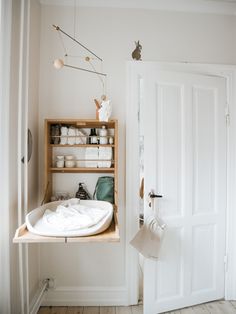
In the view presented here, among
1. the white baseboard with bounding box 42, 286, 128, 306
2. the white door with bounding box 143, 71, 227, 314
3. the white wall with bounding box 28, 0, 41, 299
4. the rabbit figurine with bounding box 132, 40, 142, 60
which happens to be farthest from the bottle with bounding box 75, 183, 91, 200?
the rabbit figurine with bounding box 132, 40, 142, 60

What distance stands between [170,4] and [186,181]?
158 centimetres

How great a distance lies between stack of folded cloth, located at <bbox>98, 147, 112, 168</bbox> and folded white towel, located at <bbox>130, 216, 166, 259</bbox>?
57 centimetres

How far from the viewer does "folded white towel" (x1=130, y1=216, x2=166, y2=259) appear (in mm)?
1785

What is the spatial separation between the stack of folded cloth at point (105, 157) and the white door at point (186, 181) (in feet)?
1.01

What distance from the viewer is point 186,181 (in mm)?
1933

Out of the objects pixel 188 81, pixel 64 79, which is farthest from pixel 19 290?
pixel 188 81

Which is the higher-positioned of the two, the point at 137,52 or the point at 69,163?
the point at 137,52

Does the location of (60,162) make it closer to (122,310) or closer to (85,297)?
(85,297)

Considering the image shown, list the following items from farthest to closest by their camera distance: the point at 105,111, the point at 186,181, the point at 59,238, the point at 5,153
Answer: the point at 186,181
the point at 105,111
the point at 5,153
the point at 59,238

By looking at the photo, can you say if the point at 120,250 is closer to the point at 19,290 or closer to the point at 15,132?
the point at 19,290

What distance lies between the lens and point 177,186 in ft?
6.31

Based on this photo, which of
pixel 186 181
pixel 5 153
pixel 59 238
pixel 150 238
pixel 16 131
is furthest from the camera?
pixel 186 181

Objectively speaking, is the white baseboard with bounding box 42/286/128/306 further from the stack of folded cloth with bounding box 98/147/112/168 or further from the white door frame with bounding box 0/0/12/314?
the stack of folded cloth with bounding box 98/147/112/168

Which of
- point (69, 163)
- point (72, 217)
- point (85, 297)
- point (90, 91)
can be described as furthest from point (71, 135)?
point (85, 297)
